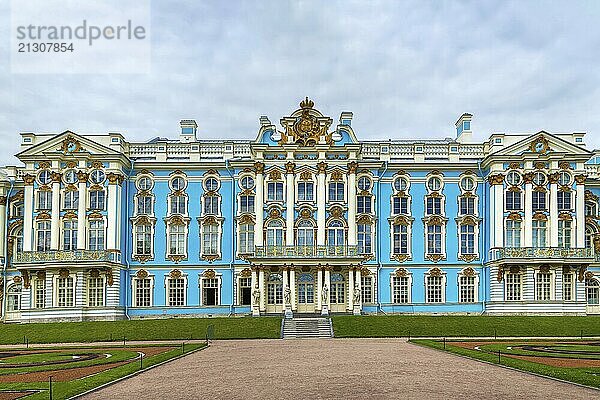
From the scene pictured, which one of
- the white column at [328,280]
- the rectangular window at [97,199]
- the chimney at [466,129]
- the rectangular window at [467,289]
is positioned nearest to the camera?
the white column at [328,280]

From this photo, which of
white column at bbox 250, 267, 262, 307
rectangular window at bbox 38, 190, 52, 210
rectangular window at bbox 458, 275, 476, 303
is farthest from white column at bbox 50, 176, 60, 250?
rectangular window at bbox 458, 275, 476, 303

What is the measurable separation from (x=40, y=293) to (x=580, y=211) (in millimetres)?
37088

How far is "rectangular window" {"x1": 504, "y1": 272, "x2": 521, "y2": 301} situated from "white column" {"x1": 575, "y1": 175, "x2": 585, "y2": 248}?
191 inches

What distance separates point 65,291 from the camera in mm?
50281

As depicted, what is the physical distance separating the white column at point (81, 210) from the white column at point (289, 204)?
1367cm

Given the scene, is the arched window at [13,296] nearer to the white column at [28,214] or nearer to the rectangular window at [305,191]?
the white column at [28,214]

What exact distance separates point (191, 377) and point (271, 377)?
2.24 metres

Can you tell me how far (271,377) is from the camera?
20656mm

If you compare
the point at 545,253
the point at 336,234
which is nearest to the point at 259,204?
the point at 336,234

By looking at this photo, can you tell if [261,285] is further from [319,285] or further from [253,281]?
[319,285]

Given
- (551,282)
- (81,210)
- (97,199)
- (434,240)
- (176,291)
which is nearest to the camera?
(551,282)

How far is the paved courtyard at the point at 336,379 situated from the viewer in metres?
17.5

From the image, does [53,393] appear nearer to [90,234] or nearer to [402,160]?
[90,234]

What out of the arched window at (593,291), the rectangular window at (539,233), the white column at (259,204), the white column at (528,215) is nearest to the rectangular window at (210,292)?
the white column at (259,204)
